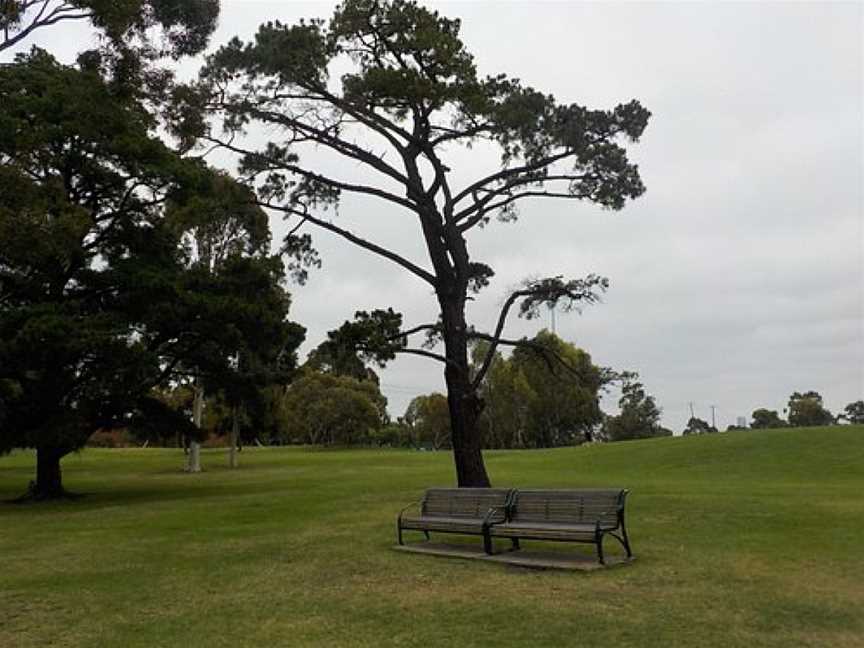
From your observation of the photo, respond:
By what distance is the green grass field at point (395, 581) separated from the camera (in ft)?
23.4

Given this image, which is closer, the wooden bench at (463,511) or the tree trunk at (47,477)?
the wooden bench at (463,511)

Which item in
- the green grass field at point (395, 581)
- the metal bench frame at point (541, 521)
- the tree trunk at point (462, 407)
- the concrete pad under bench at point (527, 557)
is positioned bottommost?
the green grass field at point (395, 581)

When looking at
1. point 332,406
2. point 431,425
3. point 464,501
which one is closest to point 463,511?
point 464,501

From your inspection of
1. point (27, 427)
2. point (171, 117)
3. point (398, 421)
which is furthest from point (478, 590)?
point (398, 421)

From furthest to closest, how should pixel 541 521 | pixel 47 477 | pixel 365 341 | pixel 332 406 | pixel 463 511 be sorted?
pixel 332 406
pixel 47 477
pixel 365 341
pixel 463 511
pixel 541 521

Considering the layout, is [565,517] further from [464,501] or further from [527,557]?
[464,501]

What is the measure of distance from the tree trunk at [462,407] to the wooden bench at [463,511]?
23.2 ft

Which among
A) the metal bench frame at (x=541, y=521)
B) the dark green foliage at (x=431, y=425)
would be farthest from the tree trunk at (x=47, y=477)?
the dark green foliage at (x=431, y=425)

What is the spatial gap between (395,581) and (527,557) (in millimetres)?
1897

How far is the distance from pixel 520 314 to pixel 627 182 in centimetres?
429

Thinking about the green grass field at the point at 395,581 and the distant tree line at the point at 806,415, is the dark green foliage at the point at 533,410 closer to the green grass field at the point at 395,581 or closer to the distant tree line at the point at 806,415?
the distant tree line at the point at 806,415

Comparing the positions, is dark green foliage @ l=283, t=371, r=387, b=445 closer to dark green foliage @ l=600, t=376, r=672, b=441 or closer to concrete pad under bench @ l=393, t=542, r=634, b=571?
dark green foliage @ l=600, t=376, r=672, b=441

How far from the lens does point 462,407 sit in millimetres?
19844

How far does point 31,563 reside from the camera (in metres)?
11.9
